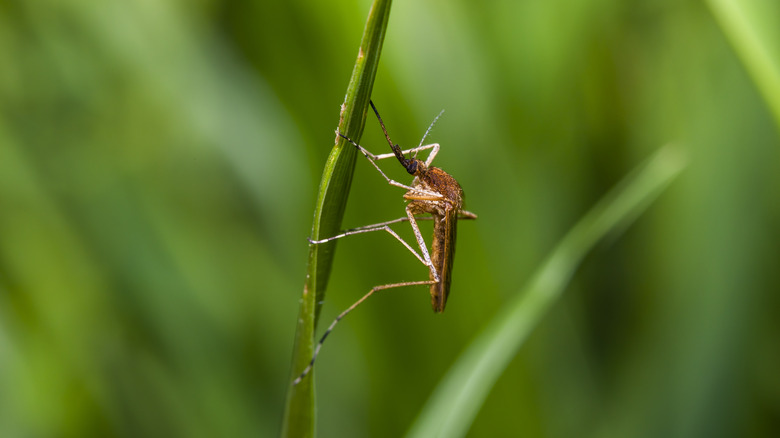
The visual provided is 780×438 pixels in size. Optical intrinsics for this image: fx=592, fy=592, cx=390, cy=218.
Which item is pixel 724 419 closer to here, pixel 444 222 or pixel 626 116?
pixel 444 222

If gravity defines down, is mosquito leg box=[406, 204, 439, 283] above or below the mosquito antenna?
below

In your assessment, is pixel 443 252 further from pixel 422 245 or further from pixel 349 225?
pixel 349 225

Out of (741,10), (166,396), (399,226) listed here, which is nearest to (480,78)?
(399,226)

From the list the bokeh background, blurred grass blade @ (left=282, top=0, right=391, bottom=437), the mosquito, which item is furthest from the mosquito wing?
blurred grass blade @ (left=282, top=0, right=391, bottom=437)

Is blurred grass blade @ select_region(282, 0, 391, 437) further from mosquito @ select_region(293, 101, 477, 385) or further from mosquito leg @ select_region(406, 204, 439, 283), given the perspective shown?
mosquito leg @ select_region(406, 204, 439, 283)

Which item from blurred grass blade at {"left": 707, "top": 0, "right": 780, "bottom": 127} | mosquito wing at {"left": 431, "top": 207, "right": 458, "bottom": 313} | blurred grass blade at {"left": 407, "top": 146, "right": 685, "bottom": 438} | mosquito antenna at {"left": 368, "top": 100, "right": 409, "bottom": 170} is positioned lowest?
blurred grass blade at {"left": 407, "top": 146, "right": 685, "bottom": 438}

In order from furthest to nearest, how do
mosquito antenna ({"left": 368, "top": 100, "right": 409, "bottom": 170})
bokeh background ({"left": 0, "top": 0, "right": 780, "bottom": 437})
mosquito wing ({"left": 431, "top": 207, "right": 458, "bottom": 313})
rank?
bokeh background ({"left": 0, "top": 0, "right": 780, "bottom": 437})
mosquito wing ({"left": 431, "top": 207, "right": 458, "bottom": 313})
mosquito antenna ({"left": 368, "top": 100, "right": 409, "bottom": 170})
